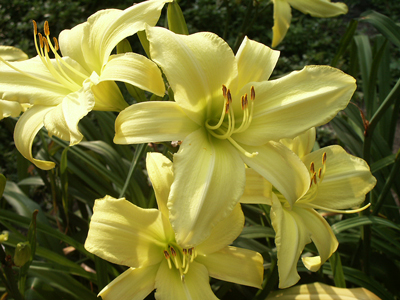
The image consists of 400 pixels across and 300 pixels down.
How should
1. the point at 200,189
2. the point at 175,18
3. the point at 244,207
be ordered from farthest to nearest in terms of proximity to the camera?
1. the point at 244,207
2. the point at 175,18
3. the point at 200,189

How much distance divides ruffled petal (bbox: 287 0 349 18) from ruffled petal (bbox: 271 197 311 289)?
119 centimetres

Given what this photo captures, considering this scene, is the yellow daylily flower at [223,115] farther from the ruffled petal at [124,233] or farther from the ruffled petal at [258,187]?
the ruffled petal at [124,233]

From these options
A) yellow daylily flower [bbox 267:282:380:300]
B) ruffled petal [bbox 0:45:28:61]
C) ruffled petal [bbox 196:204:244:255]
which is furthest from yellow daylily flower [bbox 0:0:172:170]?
yellow daylily flower [bbox 267:282:380:300]

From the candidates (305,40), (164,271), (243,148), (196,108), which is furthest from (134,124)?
(305,40)

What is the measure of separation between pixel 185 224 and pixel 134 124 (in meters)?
0.24

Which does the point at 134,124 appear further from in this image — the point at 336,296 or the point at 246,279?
the point at 336,296

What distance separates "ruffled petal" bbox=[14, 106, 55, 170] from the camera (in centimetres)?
86

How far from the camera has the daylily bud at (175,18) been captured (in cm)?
94

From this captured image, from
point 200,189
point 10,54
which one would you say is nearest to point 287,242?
point 200,189

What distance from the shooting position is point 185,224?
694 millimetres

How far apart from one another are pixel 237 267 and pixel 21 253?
1.83ft

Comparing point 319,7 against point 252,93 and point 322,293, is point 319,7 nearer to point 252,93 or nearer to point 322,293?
point 252,93

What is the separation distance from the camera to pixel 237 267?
0.97 metres

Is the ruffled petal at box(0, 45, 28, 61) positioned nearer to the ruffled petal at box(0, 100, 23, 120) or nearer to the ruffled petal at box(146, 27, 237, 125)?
the ruffled petal at box(0, 100, 23, 120)
